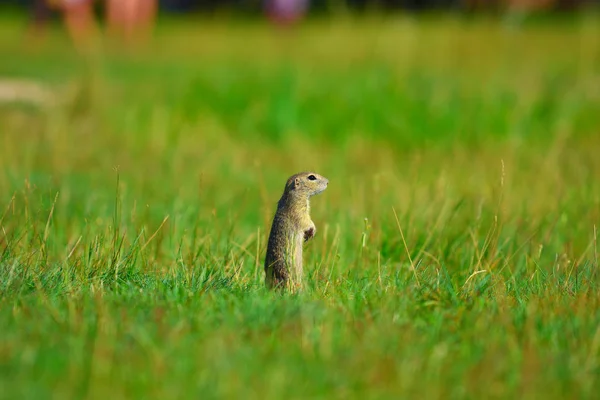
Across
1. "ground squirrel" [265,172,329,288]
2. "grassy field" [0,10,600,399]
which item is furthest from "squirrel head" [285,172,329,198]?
"grassy field" [0,10,600,399]

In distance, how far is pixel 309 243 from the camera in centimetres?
424

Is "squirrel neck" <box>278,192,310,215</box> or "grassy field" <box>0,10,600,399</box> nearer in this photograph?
"grassy field" <box>0,10,600,399</box>

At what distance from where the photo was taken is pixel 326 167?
6.98 metres

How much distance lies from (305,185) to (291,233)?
0.23 metres

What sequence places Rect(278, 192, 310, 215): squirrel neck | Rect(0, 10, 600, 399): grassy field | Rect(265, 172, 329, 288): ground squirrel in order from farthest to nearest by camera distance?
Rect(278, 192, 310, 215): squirrel neck → Rect(265, 172, 329, 288): ground squirrel → Rect(0, 10, 600, 399): grassy field

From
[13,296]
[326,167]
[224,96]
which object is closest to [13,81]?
[224,96]

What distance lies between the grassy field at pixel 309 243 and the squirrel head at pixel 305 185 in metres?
0.25

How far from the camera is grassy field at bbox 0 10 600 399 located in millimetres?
2654

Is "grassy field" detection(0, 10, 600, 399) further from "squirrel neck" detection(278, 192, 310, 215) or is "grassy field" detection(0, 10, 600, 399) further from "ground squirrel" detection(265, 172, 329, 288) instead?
"squirrel neck" detection(278, 192, 310, 215)

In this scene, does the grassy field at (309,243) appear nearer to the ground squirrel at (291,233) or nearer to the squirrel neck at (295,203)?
the ground squirrel at (291,233)

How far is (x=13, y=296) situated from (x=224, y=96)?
538 centimetres

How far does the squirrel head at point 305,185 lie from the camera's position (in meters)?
3.71

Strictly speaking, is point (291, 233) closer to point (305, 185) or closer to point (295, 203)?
point (295, 203)

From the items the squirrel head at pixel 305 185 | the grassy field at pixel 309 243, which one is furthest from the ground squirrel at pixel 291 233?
the grassy field at pixel 309 243
